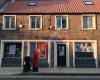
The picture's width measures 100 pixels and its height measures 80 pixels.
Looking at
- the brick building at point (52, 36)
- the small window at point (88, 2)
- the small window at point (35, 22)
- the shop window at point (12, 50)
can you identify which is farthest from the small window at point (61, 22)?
the shop window at point (12, 50)

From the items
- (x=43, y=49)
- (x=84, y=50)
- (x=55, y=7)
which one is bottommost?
(x=84, y=50)

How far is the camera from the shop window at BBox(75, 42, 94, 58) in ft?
101

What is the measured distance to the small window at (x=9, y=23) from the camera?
31.2 m

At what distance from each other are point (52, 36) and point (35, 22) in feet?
7.88

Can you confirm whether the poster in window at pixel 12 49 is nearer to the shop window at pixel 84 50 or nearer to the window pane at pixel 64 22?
the window pane at pixel 64 22

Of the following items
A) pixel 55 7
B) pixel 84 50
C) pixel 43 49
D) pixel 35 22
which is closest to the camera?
pixel 84 50

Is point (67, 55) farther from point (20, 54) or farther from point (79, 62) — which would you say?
point (20, 54)

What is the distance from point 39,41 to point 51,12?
331 cm

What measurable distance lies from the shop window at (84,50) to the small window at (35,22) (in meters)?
4.38

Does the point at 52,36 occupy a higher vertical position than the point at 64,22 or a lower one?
lower

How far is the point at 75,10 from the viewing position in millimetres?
31562

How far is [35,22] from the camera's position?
31.5 meters

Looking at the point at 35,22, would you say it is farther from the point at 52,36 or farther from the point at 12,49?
the point at 12,49

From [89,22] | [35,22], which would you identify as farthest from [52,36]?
[89,22]
